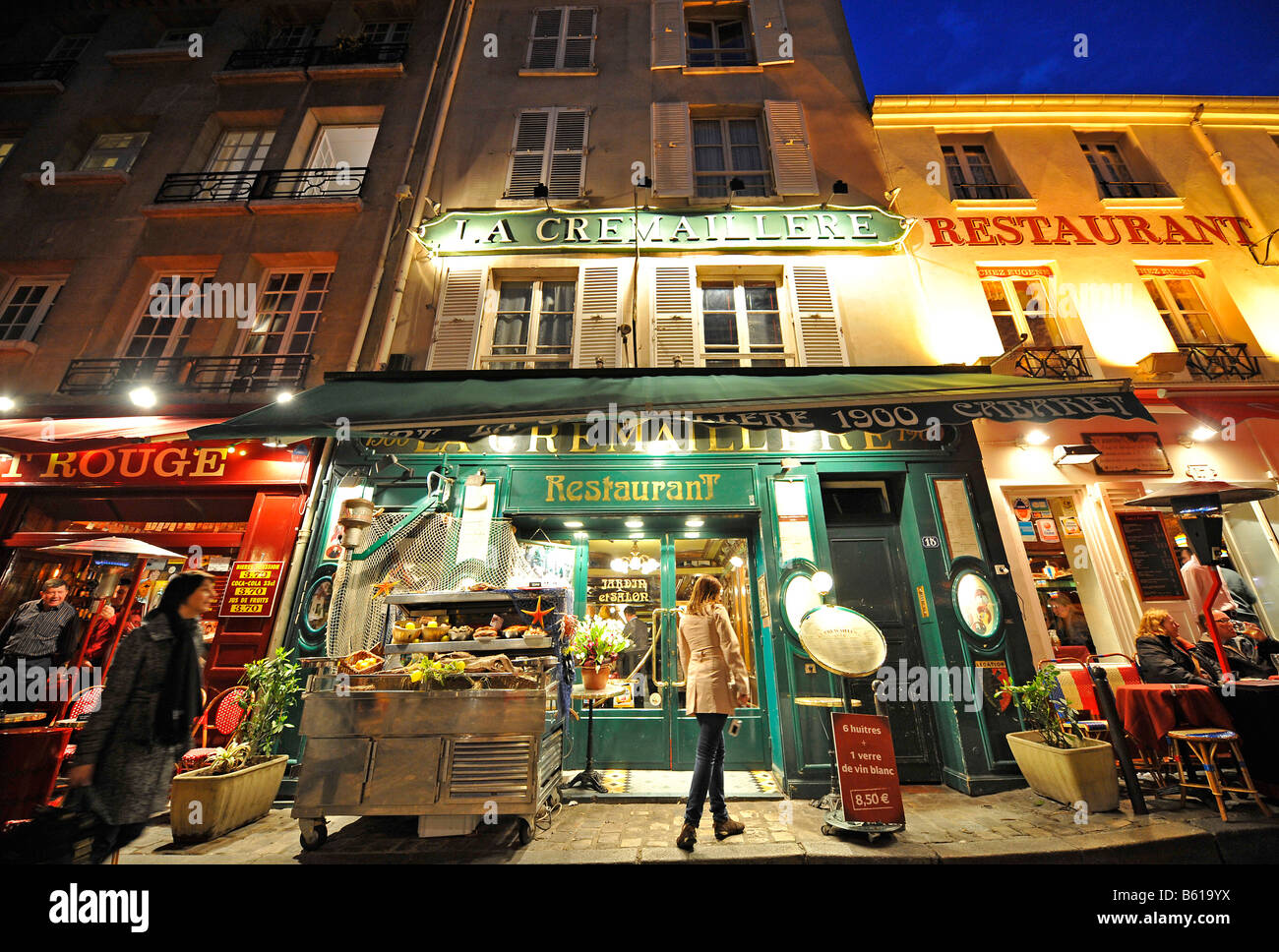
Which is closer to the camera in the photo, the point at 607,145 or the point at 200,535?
the point at 200,535

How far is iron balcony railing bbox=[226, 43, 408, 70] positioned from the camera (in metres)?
9.96

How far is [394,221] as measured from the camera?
27.3 ft

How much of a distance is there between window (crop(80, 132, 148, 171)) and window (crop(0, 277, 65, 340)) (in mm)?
2559

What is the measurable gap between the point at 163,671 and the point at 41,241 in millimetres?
9983

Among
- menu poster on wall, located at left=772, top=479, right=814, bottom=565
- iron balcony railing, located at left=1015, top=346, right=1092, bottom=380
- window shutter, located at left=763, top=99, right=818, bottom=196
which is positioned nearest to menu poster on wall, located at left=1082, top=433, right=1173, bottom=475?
iron balcony railing, located at left=1015, top=346, right=1092, bottom=380

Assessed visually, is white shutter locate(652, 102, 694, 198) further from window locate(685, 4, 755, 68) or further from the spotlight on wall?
the spotlight on wall

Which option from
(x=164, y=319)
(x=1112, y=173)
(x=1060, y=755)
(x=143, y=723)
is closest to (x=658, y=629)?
(x=1060, y=755)

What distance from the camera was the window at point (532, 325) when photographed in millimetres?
7309

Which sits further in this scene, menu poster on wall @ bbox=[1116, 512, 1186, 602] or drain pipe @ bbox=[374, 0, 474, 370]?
drain pipe @ bbox=[374, 0, 474, 370]

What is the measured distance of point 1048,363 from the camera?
7.09 m

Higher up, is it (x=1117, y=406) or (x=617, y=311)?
(x=617, y=311)

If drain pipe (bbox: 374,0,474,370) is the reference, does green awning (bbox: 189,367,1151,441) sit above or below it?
below
